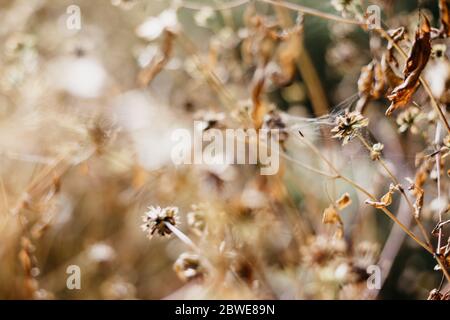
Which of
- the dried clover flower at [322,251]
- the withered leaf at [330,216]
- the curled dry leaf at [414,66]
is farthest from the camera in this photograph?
the dried clover flower at [322,251]

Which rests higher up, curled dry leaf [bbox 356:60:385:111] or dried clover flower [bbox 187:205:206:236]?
curled dry leaf [bbox 356:60:385:111]

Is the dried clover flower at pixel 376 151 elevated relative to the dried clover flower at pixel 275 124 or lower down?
lower down

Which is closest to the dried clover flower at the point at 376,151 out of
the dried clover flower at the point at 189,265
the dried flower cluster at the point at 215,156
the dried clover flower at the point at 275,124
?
the dried flower cluster at the point at 215,156

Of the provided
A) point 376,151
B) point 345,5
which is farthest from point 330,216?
point 345,5

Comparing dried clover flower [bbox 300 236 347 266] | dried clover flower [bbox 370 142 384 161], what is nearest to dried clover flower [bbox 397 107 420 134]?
dried clover flower [bbox 370 142 384 161]

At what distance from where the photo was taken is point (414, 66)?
53 cm

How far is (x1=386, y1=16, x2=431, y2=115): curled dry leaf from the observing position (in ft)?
1.72

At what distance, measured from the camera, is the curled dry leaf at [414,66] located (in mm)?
523

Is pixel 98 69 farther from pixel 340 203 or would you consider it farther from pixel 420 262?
pixel 420 262

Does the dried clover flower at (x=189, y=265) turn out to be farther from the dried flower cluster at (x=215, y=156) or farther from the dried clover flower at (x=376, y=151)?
the dried clover flower at (x=376, y=151)

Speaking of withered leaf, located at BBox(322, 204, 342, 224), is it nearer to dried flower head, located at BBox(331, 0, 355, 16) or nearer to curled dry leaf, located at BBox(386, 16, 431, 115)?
curled dry leaf, located at BBox(386, 16, 431, 115)

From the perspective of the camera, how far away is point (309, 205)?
0.95 meters

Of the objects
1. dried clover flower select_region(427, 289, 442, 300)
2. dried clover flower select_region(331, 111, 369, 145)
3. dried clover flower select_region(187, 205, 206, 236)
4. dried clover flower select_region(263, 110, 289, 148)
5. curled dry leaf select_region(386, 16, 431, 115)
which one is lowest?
dried clover flower select_region(427, 289, 442, 300)

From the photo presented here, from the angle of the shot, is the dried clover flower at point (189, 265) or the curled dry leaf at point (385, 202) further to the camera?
the dried clover flower at point (189, 265)
